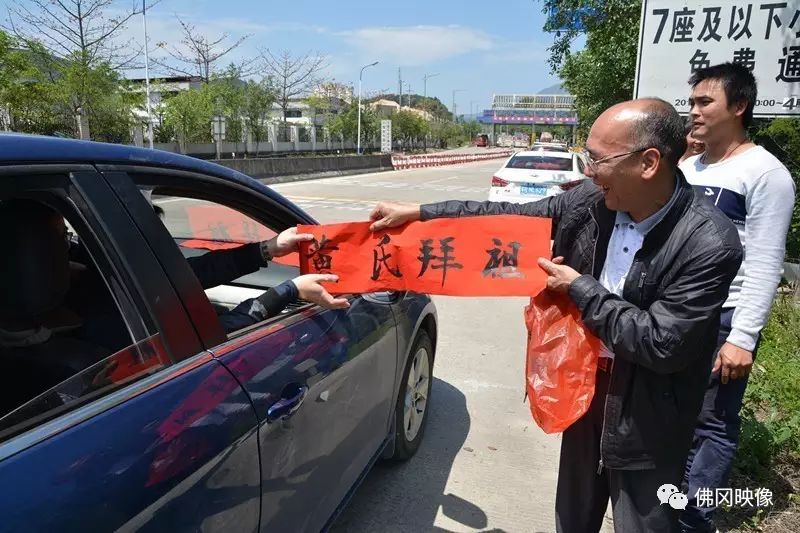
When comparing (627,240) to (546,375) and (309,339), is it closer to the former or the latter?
(546,375)

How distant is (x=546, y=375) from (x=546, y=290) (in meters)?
0.28

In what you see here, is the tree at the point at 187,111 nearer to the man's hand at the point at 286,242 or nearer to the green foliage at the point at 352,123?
the green foliage at the point at 352,123

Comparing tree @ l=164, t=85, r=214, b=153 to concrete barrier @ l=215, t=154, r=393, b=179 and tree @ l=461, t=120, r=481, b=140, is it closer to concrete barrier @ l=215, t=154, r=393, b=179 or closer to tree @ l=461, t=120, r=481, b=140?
concrete barrier @ l=215, t=154, r=393, b=179

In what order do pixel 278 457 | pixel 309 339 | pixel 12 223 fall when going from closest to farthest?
pixel 12 223 → pixel 278 457 → pixel 309 339

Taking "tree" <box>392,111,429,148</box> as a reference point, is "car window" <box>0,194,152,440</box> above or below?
below

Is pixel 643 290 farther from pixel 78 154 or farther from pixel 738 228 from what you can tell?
pixel 78 154

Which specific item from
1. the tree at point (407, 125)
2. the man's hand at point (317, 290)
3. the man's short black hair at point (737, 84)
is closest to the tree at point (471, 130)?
the tree at point (407, 125)

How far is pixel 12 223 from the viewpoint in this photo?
1.49m

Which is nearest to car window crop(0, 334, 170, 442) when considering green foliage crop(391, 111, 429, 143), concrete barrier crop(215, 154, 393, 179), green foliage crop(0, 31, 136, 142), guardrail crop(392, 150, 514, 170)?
concrete barrier crop(215, 154, 393, 179)

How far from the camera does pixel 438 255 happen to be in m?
1.95

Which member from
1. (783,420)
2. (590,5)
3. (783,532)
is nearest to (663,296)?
(783,532)

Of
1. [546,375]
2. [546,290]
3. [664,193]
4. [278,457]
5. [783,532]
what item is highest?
[664,193]

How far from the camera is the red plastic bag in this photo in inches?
68.2

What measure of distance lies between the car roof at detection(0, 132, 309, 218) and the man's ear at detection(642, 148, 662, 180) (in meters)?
1.35
